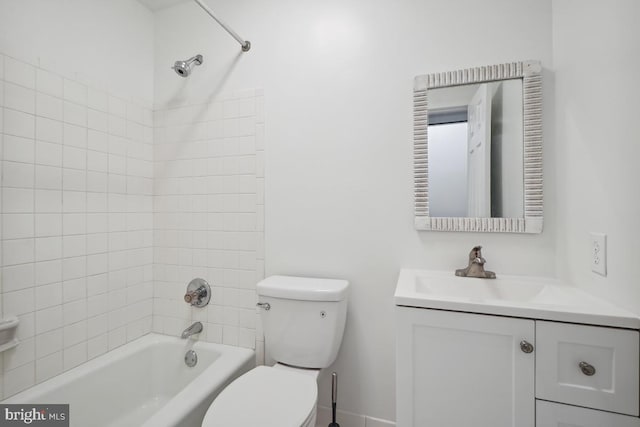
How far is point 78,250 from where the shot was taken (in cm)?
145

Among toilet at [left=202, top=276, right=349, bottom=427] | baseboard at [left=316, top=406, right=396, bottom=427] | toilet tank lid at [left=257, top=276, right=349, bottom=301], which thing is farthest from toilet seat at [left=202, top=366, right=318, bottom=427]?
baseboard at [left=316, top=406, right=396, bottom=427]

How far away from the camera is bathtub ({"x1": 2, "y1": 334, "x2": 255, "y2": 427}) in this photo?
3.91ft

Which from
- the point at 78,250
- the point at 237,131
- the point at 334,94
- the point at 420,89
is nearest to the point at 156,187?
the point at 78,250

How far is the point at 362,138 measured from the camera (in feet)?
4.72

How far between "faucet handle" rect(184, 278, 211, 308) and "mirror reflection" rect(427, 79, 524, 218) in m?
1.30

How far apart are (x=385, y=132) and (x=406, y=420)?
1.15 m

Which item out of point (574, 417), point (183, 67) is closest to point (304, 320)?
point (574, 417)

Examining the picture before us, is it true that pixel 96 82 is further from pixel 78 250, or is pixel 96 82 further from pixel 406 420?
pixel 406 420

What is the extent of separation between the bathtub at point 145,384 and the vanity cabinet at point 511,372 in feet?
2.64

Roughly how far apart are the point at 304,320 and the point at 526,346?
2.75 feet

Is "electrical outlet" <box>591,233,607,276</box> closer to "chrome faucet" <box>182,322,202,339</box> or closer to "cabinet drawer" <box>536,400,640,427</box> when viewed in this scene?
"cabinet drawer" <box>536,400,640,427</box>

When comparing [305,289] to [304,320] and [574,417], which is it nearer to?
[304,320]

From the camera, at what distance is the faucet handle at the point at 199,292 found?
1.68m

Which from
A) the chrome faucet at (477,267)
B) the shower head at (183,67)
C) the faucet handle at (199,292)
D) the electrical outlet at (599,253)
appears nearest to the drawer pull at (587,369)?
the electrical outlet at (599,253)
